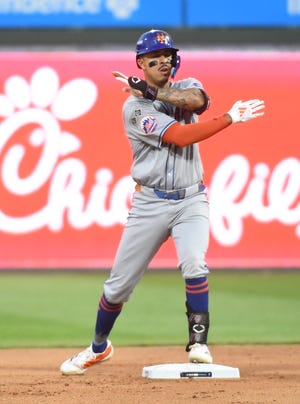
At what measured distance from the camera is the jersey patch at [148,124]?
6.77m

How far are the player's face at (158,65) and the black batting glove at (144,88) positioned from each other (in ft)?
0.49

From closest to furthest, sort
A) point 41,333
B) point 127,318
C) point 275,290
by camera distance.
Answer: point 41,333
point 127,318
point 275,290

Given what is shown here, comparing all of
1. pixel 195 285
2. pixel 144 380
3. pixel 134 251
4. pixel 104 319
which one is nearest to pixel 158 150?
pixel 134 251

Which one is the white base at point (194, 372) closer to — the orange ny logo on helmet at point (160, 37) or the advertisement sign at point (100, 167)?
the orange ny logo on helmet at point (160, 37)

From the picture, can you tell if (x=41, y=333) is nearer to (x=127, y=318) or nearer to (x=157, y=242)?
(x=127, y=318)

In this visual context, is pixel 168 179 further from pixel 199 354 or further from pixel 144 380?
pixel 144 380

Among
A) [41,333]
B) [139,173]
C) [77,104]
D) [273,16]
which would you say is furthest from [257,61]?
[139,173]

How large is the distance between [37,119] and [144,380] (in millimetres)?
7214

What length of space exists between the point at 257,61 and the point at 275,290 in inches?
120

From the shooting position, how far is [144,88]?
6.80 metres

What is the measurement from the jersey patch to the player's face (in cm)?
26

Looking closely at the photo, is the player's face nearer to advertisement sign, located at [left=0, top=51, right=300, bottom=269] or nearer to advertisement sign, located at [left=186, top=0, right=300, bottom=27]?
advertisement sign, located at [left=0, top=51, right=300, bottom=269]

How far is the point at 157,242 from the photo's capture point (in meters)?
6.96

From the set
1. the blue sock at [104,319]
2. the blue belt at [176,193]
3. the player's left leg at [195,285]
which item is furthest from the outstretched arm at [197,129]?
the blue sock at [104,319]
